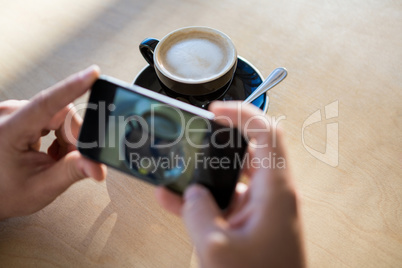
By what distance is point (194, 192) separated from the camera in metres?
0.41

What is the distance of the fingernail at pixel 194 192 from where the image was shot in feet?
1.33

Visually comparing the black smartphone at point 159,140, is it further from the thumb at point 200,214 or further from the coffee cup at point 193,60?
the coffee cup at point 193,60

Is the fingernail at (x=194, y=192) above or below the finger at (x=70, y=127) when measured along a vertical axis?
above

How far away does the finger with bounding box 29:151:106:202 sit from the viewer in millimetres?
466

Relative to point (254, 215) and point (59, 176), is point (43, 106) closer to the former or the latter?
point (59, 176)

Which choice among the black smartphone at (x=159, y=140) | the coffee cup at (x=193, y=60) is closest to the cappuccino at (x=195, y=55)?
the coffee cup at (x=193, y=60)

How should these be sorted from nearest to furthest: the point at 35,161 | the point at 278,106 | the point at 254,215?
the point at 254,215
the point at 35,161
the point at 278,106

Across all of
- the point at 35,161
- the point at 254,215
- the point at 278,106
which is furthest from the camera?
the point at 278,106

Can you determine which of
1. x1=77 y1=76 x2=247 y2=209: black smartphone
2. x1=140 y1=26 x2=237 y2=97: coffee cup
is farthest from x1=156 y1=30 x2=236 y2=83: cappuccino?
x1=77 y1=76 x2=247 y2=209: black smartphone

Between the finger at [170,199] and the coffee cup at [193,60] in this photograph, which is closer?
the finger at [170,199]
